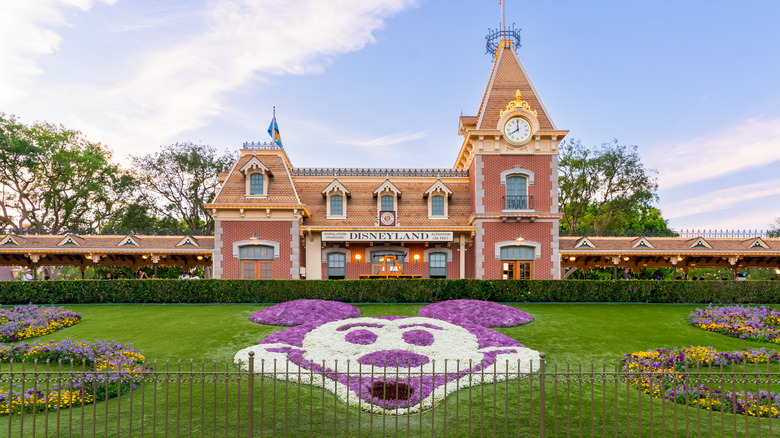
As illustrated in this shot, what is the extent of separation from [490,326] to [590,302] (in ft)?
24.7

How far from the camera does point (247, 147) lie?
87.6 feet

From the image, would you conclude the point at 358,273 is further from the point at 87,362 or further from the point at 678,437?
the point at 678,437

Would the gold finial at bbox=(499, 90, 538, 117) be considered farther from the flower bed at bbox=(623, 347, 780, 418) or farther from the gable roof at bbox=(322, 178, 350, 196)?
the flower bed at bbox=(623, 347, 780, 418)

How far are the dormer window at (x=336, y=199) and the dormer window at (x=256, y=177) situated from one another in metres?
3.39

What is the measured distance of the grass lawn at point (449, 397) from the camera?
25.2 feet

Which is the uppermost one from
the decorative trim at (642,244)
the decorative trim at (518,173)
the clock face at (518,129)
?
the clock face at (518,129)

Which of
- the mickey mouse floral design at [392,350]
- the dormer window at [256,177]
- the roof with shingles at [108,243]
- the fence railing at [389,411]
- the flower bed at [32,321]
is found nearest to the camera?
the fence railing at [389,411]

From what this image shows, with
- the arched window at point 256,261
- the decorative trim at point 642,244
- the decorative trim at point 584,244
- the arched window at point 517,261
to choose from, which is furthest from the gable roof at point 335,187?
the decorative trim at point 642,244

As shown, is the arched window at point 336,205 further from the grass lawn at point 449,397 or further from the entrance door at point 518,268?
the entrance door at point 518,268

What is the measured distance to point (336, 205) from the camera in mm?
26578

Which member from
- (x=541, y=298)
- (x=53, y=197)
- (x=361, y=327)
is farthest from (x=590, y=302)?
(x=53, y=197)

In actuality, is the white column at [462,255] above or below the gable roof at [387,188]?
below

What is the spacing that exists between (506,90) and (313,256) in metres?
14.7

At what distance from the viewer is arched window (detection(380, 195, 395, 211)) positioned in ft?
86.6
